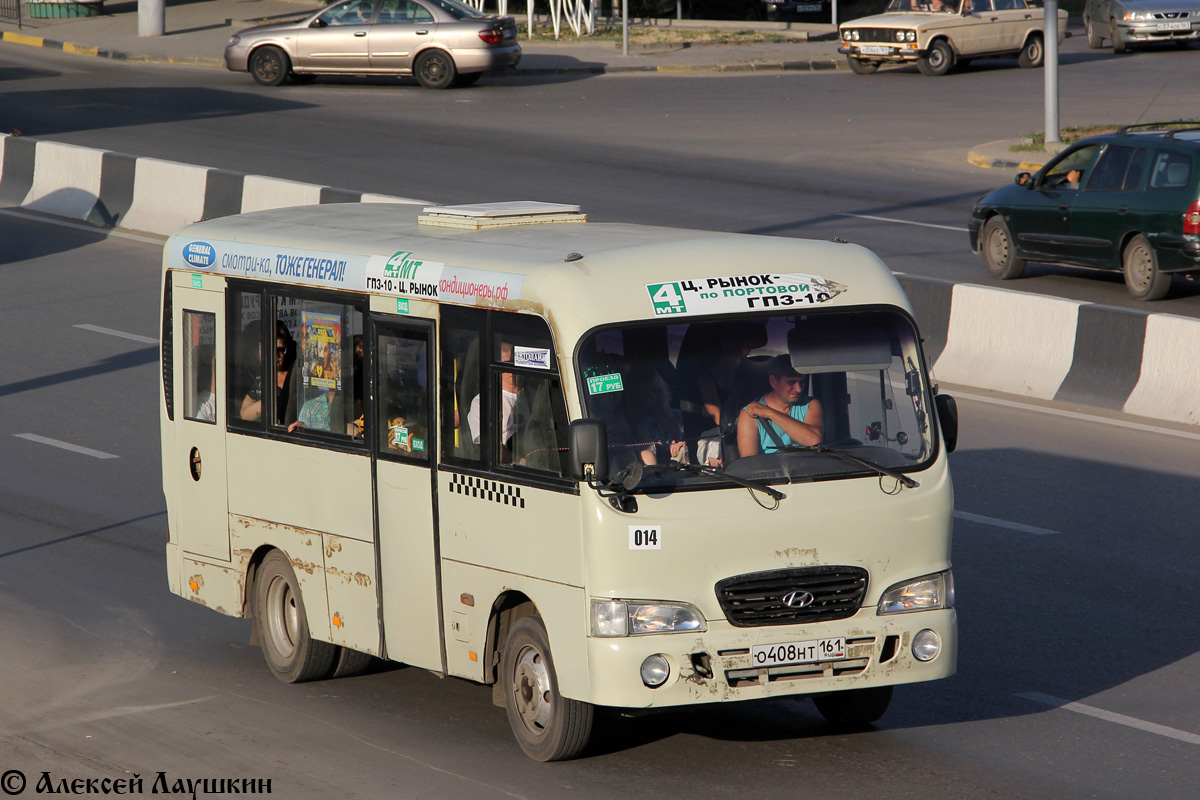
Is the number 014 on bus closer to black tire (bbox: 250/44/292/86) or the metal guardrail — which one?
black tire (bbox: 250/44/292/86)

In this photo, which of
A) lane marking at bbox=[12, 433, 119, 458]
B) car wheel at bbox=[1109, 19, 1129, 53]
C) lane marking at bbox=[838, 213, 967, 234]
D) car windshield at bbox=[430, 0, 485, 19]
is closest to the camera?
lane marking at bbox=[12, 433, 119, 458]

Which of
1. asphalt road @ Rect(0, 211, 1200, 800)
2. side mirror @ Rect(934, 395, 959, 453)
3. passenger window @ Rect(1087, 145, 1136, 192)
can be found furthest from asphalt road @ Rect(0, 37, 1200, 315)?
side mirror @ Rect(934, 395, 959, 453)

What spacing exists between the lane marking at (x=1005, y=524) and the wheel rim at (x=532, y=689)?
482 centimetres

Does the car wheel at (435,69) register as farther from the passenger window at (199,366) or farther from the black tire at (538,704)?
the black tire at (538,704)

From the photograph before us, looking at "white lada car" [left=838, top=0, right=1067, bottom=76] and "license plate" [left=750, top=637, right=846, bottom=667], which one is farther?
"white lada car" [left=838, top=0, right=1067, bottom=76]

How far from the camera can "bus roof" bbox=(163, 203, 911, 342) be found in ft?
23.4

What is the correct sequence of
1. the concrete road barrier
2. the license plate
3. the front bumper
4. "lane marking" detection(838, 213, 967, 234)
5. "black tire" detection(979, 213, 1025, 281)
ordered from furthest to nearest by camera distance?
"lane marking" detection(838, 213, 967, 234) → "black tire" detection(979, 213, 1025, 281) → the concrete road barrier → the license plate → the front bumper

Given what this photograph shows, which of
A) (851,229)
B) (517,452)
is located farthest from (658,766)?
(851,229)

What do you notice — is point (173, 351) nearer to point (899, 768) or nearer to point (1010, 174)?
point (899, 768)

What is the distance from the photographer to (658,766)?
728cm

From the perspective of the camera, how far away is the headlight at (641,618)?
6855 millimetres

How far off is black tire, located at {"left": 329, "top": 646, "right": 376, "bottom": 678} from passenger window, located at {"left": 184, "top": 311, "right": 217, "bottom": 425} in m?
1.42

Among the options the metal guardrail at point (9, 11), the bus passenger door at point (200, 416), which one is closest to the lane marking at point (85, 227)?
the bus passenger door at point (200, 416)

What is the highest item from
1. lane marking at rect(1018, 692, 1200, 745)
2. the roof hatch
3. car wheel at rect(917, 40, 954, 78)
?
car wheel at rect(917, 40, 954, 78)
